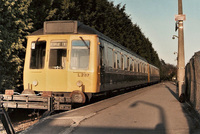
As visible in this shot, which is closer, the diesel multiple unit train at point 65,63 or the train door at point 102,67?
the diesel multiple unit train at point 65,63

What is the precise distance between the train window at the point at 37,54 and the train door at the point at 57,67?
18.5 inches

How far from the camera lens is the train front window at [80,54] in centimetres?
1049

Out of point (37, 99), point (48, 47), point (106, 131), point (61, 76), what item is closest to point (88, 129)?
point (106, 131)

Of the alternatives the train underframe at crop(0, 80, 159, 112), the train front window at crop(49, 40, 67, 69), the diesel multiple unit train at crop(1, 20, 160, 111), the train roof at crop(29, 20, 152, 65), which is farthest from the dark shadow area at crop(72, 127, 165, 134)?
the train roof at crop(29, 20, 152, 65)

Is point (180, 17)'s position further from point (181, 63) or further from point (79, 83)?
point (79, 83)

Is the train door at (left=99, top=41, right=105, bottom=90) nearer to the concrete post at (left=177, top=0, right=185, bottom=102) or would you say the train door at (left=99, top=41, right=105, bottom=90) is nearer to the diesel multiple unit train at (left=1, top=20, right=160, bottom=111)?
the diesel multiple unit train at (left=1, top=20, right=160, bottom=111)

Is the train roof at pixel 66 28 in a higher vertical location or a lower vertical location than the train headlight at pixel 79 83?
higher

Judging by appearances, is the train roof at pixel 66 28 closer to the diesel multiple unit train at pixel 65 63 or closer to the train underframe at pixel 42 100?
the diesel multiple unit train at pixel 65 63

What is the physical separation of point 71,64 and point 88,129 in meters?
4.73

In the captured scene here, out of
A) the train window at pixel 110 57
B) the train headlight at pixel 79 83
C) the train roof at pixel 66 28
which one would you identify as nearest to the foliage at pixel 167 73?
the train window at pixel 110 57

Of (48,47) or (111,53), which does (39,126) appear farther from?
(111,53)

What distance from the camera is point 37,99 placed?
31.0 feet

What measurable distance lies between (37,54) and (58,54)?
3.00 ft

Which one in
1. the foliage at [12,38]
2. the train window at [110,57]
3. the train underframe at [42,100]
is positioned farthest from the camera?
the foliage at [12,38]
